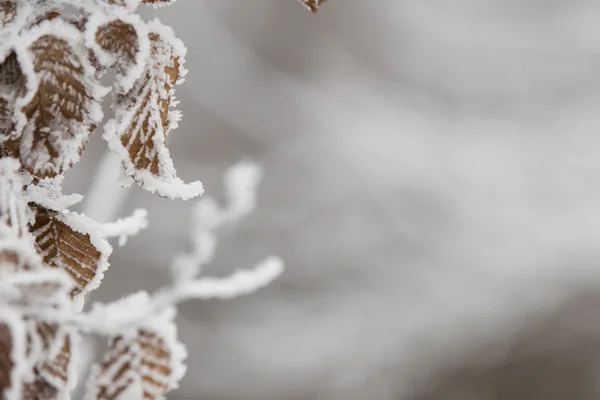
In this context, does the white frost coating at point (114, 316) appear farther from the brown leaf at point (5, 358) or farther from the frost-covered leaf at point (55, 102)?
the frost-covered leaf at point (55, 102)

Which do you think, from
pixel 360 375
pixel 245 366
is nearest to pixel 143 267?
pixel 245 366

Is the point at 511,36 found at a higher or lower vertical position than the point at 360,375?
higher

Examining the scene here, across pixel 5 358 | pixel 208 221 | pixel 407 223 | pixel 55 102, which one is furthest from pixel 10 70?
pixel 407 223

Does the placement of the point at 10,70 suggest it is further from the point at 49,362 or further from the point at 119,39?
the point at 49,362

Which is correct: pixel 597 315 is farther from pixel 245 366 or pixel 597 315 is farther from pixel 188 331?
pixel 188 331

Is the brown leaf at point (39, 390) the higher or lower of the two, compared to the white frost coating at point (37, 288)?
lower

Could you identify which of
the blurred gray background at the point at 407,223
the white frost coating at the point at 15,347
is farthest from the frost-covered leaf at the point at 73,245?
the blurred gray background at the point at 407,223

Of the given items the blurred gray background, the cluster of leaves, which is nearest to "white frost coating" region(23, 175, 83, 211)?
the cluster of leaves
